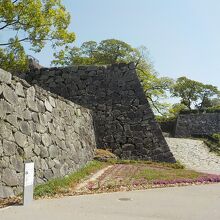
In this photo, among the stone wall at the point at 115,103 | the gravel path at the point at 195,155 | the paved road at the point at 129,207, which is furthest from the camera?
the gravel path at the point at 195,155

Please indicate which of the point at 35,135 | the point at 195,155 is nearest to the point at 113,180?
Answer: the point at 35,135

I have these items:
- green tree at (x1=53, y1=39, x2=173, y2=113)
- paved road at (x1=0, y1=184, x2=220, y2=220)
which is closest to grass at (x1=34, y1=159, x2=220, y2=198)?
paved road at (x1=0, y1=184, x2=220, y2=220)

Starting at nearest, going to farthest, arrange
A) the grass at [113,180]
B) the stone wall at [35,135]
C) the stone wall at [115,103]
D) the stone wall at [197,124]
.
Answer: the stone wall at [35,135] < the grass at [113,180] < the stone wall at [115,103] < the stone wall at [197,124]

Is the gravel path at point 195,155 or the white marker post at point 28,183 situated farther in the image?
the gravel path at point 195,155

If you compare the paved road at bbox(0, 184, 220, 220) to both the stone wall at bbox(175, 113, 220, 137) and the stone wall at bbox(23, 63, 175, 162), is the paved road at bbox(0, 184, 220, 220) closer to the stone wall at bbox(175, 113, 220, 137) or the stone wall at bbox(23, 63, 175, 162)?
the stone wall at bbox(23, 63, 175, 162)

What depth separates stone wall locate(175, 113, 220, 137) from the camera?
3014 cm

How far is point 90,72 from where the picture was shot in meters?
16.7

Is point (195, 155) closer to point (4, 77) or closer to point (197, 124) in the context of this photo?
point (197, 124)

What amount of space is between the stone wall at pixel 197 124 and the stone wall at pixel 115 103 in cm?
1533

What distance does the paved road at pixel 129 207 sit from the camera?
217 inches

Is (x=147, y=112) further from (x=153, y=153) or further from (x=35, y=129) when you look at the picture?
(x=35, y=129)

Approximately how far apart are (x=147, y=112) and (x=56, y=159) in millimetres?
6972

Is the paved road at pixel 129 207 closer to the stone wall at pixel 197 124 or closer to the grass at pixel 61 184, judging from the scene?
the grass at pixel 61 184

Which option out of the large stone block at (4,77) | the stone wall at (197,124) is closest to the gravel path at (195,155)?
the stone wall at (197,124)
